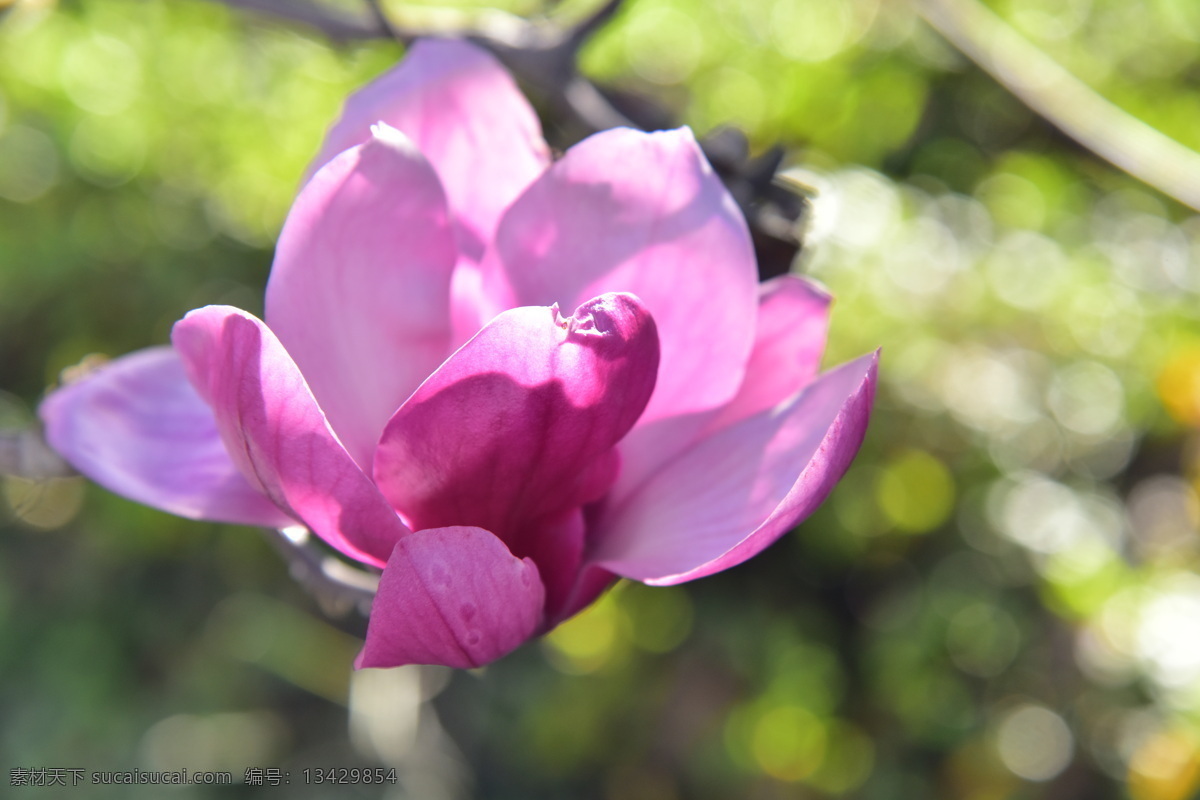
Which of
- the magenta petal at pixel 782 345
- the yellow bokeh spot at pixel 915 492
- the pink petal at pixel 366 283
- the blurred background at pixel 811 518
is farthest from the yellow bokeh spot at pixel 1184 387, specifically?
the pink petal at pixel 366 283

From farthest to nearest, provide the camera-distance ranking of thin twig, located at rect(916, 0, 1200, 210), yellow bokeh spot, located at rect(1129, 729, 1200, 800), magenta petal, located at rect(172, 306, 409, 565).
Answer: yellow bokeh spot, located at rect(1129, 729, 1200, 800) < thin twig, located at rect(916, 0, 1200, 210) < magenta petal, located at rect(172, 306, 409, 565)

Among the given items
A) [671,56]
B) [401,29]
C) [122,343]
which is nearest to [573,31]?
[401,29]

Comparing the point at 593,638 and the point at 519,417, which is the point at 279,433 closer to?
the point at 519,417

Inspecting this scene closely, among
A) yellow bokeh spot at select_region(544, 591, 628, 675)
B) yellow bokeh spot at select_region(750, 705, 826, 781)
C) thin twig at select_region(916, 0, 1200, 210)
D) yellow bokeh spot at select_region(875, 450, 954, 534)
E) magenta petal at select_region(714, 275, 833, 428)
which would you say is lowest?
yellow bokeh spot at select_region(750, 705, 826, 781)

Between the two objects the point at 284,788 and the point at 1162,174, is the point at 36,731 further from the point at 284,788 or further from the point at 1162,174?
the point at 1162,174

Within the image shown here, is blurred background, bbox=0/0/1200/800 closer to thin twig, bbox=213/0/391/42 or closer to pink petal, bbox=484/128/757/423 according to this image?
thin twig, bbox=213/0/391/42

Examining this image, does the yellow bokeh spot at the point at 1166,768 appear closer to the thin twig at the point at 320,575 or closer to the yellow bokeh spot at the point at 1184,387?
the yellow bokeh spot at the point at 1184,387

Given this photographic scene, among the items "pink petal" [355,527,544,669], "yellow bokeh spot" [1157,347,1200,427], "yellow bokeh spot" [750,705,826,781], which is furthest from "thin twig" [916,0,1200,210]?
"yellow bokeh spot" [750,705,826,781]
